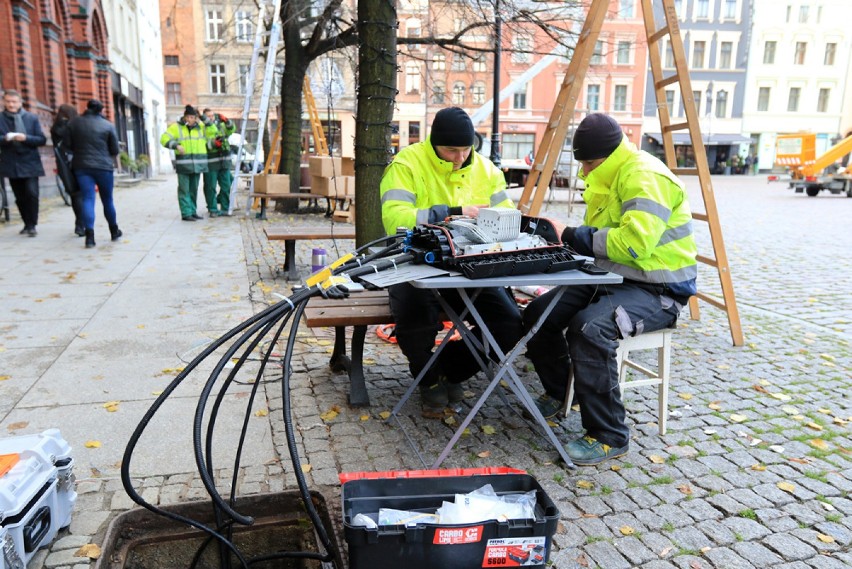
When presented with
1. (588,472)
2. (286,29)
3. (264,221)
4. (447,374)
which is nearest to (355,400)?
(447,374)

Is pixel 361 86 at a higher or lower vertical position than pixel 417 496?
higher

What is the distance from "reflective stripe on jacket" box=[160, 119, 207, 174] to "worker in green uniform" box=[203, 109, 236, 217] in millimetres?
218

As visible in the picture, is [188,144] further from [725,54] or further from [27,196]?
[725,54]

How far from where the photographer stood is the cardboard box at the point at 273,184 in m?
11.8

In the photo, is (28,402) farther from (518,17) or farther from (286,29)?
(286,29)

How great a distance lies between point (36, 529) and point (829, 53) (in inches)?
2368

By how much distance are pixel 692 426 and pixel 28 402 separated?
3673 mm

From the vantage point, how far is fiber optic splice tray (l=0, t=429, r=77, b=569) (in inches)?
80.8

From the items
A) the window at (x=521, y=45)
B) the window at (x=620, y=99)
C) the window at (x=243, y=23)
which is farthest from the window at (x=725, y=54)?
the window at (x=521, y=45)

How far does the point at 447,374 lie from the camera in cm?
372

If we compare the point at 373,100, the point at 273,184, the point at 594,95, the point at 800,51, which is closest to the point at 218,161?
the point at 273,184

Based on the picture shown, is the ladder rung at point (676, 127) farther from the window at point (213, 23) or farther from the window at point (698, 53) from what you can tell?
the window at point (698, 53)

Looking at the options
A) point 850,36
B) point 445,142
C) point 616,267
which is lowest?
point 616,267

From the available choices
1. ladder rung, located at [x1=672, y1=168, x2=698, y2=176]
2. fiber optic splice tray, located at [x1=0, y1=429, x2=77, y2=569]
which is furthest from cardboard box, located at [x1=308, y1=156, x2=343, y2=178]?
fiber optic splice tray, located at [x1=0, y1=429, x2=77, y2=569]
